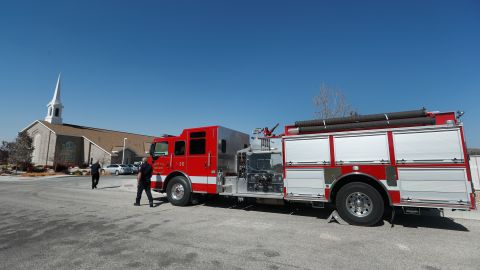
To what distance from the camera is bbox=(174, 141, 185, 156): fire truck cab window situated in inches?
393

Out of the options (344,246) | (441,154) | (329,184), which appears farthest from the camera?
(329,184)

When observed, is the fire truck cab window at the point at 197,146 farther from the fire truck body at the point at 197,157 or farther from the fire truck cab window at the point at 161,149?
the fire truck cab window at the point at 161,149

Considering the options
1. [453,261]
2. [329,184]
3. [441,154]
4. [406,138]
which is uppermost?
[406,138]

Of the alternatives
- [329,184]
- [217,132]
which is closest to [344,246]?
[329,184]

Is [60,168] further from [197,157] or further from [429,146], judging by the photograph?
[429,146]

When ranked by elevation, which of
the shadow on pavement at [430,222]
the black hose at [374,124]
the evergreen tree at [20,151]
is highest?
the evergreen tree at [20,151]

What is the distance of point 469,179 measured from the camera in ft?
18.9

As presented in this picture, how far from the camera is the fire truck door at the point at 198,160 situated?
9297mm

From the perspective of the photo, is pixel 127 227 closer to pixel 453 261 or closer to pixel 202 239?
pixel 202 239

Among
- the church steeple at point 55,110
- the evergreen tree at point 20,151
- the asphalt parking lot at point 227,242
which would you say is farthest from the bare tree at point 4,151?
the asphalt parking lot at point 227,242

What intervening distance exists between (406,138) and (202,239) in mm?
5339

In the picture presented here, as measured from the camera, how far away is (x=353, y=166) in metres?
6.80

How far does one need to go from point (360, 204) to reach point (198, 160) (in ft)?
17.8

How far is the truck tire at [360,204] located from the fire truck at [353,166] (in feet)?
0.07
